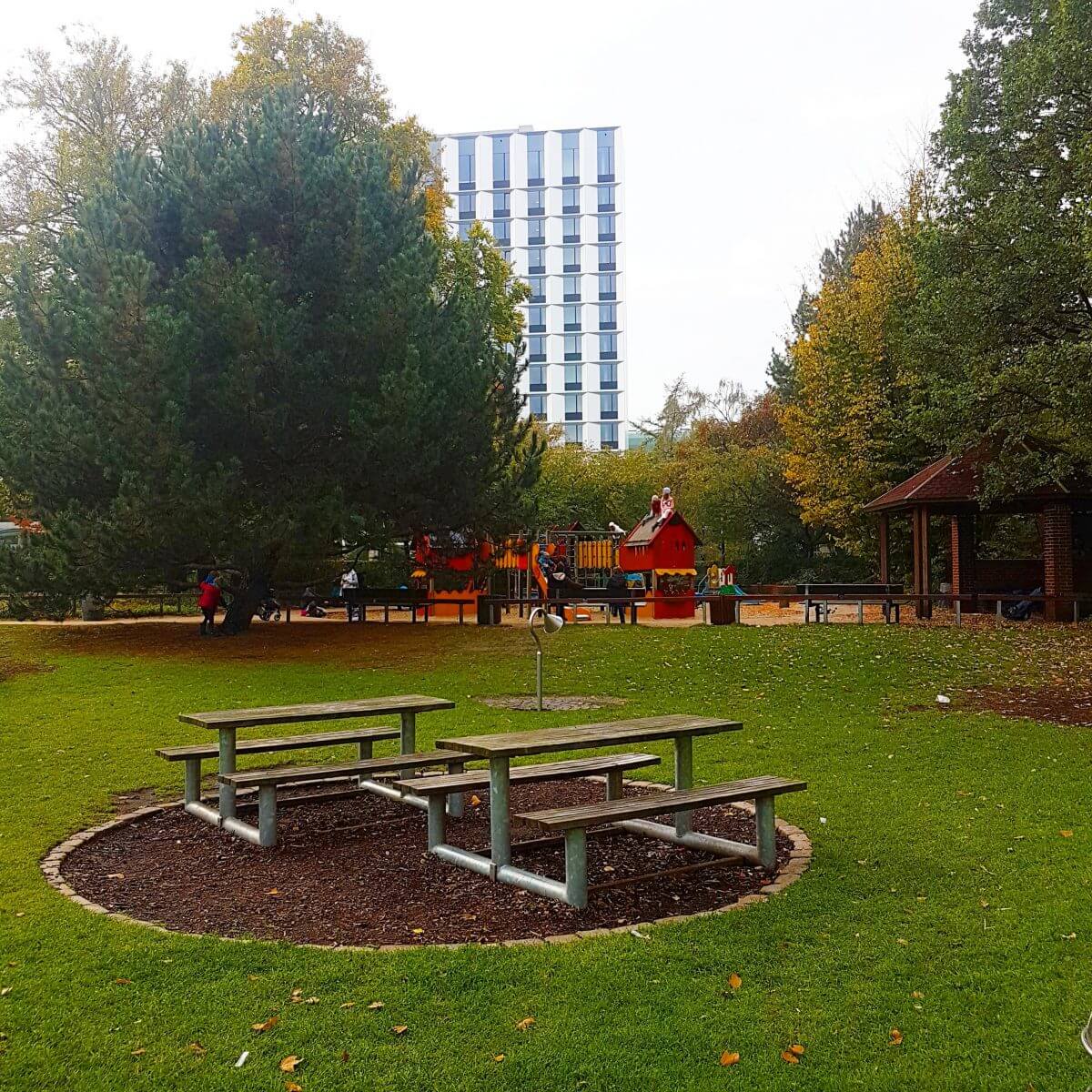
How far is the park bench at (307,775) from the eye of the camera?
21.4 feet

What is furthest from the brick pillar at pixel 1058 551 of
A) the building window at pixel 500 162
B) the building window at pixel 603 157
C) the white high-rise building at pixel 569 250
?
the building window at pixel 500 162

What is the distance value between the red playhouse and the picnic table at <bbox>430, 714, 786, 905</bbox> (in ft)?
65.5

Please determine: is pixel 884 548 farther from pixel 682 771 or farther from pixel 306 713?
pixel 306 713

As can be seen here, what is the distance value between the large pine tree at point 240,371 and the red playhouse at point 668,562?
798 centimetres

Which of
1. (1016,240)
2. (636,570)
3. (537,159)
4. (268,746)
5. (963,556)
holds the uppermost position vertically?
(537,159)

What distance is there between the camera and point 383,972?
4344 millimetres

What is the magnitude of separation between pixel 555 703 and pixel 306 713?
597 cm

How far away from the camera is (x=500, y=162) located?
290 feet

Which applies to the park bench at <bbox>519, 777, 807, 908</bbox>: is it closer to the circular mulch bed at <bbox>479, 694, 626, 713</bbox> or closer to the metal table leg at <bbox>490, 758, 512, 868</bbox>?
the metal table leg at <bbox>490, 758, 512, 868</bbox>

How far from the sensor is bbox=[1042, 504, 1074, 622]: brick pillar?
23047 millimetres

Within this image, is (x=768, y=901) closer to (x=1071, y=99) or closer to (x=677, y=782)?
(x=677, y=782)

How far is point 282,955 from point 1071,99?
17.4 m

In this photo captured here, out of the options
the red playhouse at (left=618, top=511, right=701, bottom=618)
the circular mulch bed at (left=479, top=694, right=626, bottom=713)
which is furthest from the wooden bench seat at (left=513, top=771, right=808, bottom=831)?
the red playhouse at (left=618, top=511, right=701, bottom=618)

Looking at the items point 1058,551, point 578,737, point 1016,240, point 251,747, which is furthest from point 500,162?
point 578,737
